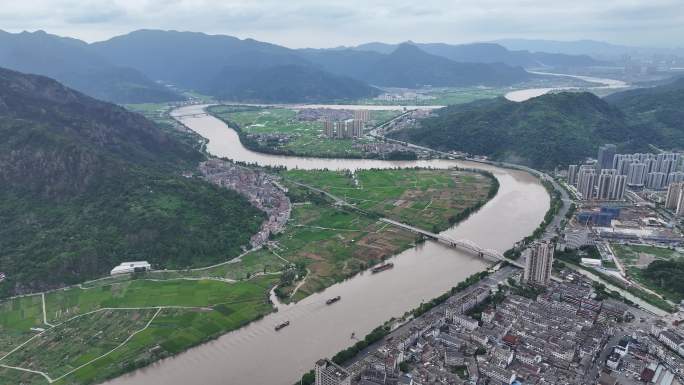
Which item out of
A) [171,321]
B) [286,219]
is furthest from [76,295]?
[286,219]

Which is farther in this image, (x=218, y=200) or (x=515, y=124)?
(x=515, y=124)

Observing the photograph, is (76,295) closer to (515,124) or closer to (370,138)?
(370,138)

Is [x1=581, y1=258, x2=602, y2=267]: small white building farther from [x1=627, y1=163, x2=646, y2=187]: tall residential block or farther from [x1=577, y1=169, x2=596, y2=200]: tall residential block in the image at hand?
[x1=627, y1=163, x2=646, y2=187]: tall residential block

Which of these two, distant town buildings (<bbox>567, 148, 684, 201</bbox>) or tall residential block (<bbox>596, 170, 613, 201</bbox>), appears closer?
tall residential block (<bbox>596, 170, 613, 201</bbox>)

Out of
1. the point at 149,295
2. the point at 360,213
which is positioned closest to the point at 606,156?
the point at 360,213

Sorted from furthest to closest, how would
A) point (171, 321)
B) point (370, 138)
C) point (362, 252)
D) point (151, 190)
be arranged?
point (370, 138) < point (151, 190) < point (362, 252) < point (171, 321)

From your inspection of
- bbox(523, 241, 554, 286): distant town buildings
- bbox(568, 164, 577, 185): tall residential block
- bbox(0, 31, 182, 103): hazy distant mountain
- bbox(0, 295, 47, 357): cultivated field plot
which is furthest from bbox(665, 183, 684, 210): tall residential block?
bbox(0, 31, 182, 103): hazy distant mountain

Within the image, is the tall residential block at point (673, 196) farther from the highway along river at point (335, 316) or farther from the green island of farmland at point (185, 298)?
the green island of farmland at point (185, 298)
